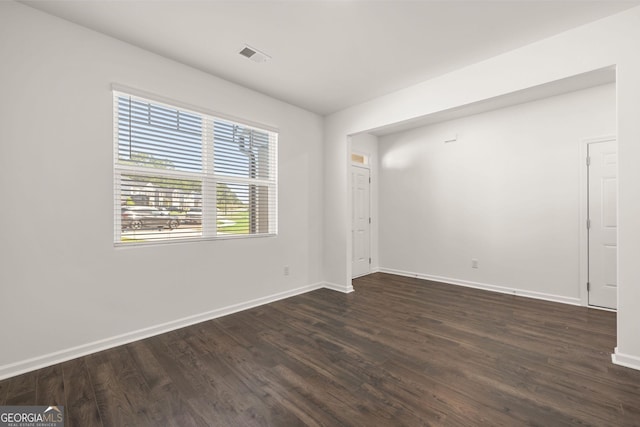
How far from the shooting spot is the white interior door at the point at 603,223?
3408mm

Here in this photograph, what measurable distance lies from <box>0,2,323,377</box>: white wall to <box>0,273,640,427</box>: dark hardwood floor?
295 mm

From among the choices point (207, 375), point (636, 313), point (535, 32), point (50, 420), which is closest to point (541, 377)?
point (636, 313)

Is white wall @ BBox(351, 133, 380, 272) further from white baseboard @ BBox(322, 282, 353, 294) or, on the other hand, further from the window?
the window

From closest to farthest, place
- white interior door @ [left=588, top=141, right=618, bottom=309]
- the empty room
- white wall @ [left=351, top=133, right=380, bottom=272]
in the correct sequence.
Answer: the empty room
white interior door @ [left=588, top=141, right=618, bottom=309]
white wall @ [left=351, top=133, right=380, bottom=272]

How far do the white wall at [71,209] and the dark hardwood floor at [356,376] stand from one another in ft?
0.97

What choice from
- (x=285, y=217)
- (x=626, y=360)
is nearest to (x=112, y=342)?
(x=285, y=217)

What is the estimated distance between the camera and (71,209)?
237 centimetres

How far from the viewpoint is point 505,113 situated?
4.18 metres

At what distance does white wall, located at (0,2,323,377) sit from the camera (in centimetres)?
213

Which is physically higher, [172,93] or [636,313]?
[172,93]

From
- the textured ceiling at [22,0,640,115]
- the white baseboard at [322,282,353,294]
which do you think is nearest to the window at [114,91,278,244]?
the textured ceiling at [22,0,640,115]

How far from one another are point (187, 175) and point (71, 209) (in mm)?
1043

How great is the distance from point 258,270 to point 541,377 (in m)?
3.04

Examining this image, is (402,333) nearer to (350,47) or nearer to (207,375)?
(207,375)
